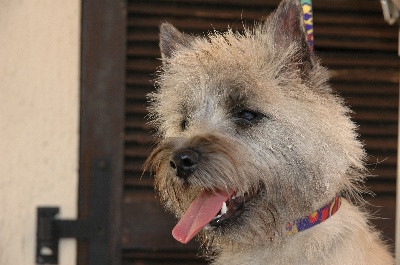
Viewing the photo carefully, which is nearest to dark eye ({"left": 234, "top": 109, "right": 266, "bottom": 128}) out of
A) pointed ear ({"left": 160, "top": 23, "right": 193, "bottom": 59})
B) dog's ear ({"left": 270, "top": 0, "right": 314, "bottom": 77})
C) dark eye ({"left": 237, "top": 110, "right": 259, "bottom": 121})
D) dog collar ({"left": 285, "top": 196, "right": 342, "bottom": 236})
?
dark eye ({"left": 237, "top": 110, "right": 259, "bottom": 121})

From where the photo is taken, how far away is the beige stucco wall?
3156 millimetres

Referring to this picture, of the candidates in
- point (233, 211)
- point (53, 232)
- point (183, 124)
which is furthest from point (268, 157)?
point (53, 232)

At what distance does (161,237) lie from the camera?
3.23m

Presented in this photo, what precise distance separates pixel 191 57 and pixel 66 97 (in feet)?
3.29

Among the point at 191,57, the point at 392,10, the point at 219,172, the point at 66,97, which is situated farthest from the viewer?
the point at 66,97

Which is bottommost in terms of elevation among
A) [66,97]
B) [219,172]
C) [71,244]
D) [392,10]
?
[71,244]

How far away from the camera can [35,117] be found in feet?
10.5

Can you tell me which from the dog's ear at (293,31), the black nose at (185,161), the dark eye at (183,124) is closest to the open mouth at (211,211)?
Result: the black nose at (185,161)

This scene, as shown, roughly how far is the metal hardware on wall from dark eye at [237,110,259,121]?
112 cm

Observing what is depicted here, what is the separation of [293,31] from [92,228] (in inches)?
52.2

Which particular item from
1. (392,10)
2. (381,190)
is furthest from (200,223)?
(381,190)

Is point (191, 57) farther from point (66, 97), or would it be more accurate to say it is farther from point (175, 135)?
point (66, 97)

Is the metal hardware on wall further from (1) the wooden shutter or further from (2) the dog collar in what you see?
(2) the dog collar

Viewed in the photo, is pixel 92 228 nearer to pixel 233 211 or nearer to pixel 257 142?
pixel 233 211
